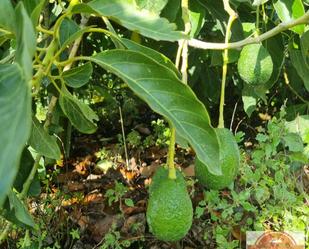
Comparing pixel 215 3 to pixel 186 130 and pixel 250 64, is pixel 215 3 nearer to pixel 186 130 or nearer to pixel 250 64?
pixel 250 64

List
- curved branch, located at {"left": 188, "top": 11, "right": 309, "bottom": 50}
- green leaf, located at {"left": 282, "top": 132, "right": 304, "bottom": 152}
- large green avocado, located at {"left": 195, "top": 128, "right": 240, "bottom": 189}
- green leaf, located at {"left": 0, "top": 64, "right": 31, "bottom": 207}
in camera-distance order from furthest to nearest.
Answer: green leaf, located at {"left": 282, "top": 132, "right": 304, "bottom": 152}, large green avocado, located at {"left": 195, "top": 128, "right": 240, "bottom": 189}, curved branch, located at {"left": 188, "top": 11, "right": 309, "bottom": 50}, green leaf, located at {"left": 0, "top": 64, "right": 31, "bottom": 207}

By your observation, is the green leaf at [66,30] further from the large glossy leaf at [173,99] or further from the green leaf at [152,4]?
the large glossy leaf at [173,99]

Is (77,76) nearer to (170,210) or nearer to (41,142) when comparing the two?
(41,142)

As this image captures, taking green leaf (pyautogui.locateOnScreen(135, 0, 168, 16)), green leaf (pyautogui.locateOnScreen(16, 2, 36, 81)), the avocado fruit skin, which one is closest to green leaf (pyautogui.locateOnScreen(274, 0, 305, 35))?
the avocado fruit skin

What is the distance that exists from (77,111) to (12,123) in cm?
75

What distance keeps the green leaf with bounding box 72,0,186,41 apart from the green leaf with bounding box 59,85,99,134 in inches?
10.6

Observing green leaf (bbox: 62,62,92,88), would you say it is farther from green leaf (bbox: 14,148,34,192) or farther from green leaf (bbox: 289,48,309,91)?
green leaf (bbox: 289,48,309,91)

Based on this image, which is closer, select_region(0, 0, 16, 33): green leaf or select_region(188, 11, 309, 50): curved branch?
select_region(0, 0, 16, 33): green leaf

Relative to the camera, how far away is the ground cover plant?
921 millimetres

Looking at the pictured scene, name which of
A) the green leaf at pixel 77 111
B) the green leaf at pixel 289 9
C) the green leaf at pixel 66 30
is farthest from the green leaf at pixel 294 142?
the green leaf at pixel 66 30

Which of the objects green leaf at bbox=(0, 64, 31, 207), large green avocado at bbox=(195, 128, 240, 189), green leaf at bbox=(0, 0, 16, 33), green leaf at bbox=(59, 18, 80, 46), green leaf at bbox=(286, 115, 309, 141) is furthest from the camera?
green leaf at bbox=(286, 115, 309, 141)

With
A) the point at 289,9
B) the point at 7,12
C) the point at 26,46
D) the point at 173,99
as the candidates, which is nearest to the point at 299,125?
the point at 289,9

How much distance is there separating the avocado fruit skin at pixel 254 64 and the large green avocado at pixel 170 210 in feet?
1.22

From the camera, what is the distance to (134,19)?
948 mm
